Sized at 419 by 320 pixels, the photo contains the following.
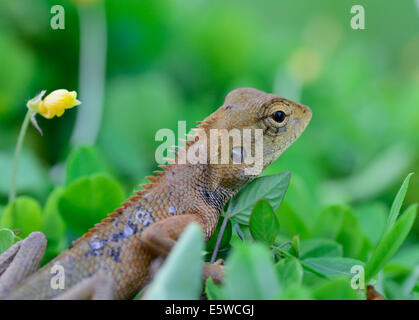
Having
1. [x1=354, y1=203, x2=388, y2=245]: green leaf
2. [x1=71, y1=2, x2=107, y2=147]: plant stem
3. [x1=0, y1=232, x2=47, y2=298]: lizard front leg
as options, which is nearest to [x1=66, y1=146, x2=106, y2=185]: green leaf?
[x1=0, y1=232, x2=47, y2=298]: lizard front leg

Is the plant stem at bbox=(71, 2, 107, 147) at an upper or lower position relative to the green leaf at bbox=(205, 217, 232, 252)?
upper

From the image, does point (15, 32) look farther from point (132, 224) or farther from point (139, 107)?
point (132, 224)

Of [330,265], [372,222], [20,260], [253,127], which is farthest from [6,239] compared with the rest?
[372,222]

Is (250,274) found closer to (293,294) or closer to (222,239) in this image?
(293,294)

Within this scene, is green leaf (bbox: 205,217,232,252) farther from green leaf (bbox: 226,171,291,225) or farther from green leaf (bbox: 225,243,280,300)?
green leaf (bbox: 225,243,280,300)

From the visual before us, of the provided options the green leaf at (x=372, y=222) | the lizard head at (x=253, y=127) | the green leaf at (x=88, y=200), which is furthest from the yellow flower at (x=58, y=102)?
the green leaf at (x=372, y=222)

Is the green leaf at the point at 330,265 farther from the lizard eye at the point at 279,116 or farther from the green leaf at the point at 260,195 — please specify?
the lizard eye at the point at 279,116
